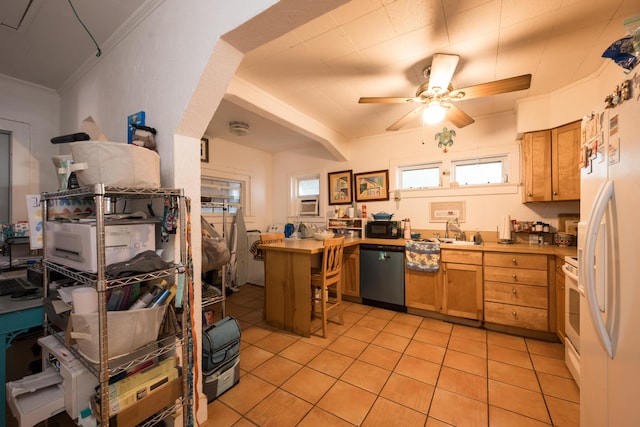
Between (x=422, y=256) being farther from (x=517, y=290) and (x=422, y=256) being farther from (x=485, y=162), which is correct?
(x=485, y=162)

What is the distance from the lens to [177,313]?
125cm

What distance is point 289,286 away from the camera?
8.54 feet

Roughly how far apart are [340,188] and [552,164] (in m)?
2.62

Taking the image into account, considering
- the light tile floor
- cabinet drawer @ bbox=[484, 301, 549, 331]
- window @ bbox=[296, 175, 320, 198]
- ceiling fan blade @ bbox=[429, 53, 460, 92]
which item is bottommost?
the light tile floor

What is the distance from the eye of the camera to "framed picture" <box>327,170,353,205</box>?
4.07m

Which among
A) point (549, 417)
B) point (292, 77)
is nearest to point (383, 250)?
point (549, 417)

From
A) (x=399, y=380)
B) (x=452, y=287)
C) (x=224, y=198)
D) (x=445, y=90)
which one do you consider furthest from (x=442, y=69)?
(x=224, y=198)

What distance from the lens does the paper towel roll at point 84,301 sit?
39.2 inches

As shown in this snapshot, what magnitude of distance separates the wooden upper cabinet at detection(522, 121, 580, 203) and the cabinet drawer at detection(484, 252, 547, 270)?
68 cm

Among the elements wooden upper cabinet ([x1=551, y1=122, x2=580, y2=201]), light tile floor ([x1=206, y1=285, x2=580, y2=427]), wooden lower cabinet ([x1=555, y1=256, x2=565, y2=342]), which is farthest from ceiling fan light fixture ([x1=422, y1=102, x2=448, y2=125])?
light tile floor ([x1=206, y1=285, x2=580, y2=427])

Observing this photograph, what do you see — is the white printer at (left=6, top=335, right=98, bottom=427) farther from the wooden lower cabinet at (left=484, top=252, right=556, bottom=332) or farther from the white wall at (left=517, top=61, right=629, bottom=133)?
the white wall at (left=517, top=61, right=629, bottom=133)

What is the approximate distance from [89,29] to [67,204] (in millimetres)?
1228

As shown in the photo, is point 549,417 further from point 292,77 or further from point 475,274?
point 292,77

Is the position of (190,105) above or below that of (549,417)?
above
